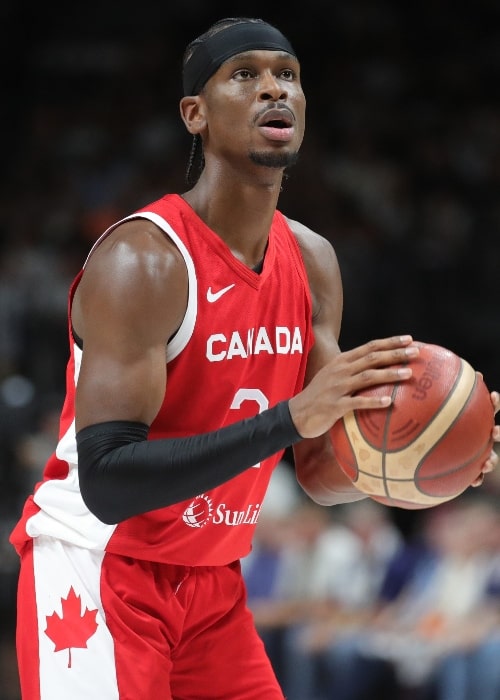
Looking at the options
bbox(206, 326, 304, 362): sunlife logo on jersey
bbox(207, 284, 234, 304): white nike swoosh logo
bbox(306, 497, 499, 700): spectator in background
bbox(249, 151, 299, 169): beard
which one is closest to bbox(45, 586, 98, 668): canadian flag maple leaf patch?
bbox(206, 326, 304, 362): sunlife logo on jersey

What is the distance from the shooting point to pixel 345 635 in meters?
7.00

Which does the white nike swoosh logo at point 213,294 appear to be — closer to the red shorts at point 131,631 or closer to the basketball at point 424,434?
the basketball at point 424,434

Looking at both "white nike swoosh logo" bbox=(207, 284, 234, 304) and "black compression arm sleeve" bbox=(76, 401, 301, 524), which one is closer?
"black compression arm sleeve" bbox=(76, 401, 301, 524)

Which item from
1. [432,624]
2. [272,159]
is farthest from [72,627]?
[432,624]

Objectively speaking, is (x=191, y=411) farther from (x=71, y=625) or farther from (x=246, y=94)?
(x=246, y=94)

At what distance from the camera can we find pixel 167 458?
3201 millimetres

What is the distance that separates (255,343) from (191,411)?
0.29 metres

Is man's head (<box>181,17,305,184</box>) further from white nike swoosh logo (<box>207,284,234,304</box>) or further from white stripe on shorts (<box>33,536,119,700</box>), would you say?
white stripe on shorts (<box>33,536,119,700</box>)

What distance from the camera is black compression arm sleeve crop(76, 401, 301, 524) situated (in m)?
3.18

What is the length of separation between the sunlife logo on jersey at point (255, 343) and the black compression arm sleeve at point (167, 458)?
414mm

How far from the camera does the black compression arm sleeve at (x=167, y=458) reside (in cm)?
318

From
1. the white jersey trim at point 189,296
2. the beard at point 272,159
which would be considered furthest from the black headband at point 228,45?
the white jersey trim at point 189,296

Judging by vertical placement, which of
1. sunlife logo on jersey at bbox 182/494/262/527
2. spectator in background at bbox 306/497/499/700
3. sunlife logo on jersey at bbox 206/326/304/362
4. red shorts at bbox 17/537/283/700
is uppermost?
sunlife logo on jersey at bbox 206/326/304/362

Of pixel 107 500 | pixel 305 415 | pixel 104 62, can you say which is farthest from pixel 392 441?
pixel 104 62
